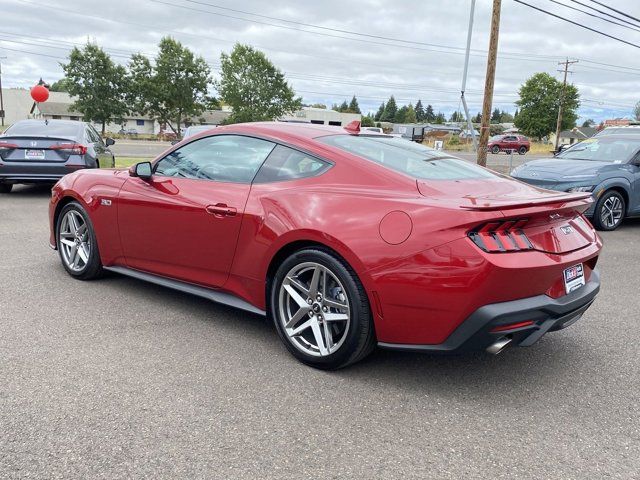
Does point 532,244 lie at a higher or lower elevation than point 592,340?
higher

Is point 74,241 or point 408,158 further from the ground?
point 408,158

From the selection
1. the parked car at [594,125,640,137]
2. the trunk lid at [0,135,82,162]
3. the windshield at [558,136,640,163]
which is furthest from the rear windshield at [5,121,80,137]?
the parked car at [594,125,640,137]

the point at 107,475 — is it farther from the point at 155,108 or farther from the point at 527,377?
the point at 155,108

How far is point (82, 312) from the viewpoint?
4148 millimetres

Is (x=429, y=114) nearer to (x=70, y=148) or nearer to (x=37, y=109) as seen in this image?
(x=37, y=109)

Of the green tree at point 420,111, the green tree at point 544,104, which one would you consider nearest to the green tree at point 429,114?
the green tree at point 420,111

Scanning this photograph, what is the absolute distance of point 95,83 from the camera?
179 ft

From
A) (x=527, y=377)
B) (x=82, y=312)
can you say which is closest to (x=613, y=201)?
(x=527, y=377)

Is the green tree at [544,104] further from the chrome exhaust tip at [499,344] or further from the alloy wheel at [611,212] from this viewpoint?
the chrome exhaust tip at [499,344]

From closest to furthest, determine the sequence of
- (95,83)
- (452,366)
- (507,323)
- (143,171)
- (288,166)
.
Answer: (507,323) → (452,366) → (288,166) → (143,171) → (95,83)

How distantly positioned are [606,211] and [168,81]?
54.0 m

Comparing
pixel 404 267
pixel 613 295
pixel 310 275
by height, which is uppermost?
pixel 404 267

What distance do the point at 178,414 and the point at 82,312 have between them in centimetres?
181

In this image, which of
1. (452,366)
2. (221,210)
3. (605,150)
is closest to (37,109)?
(605,150)
